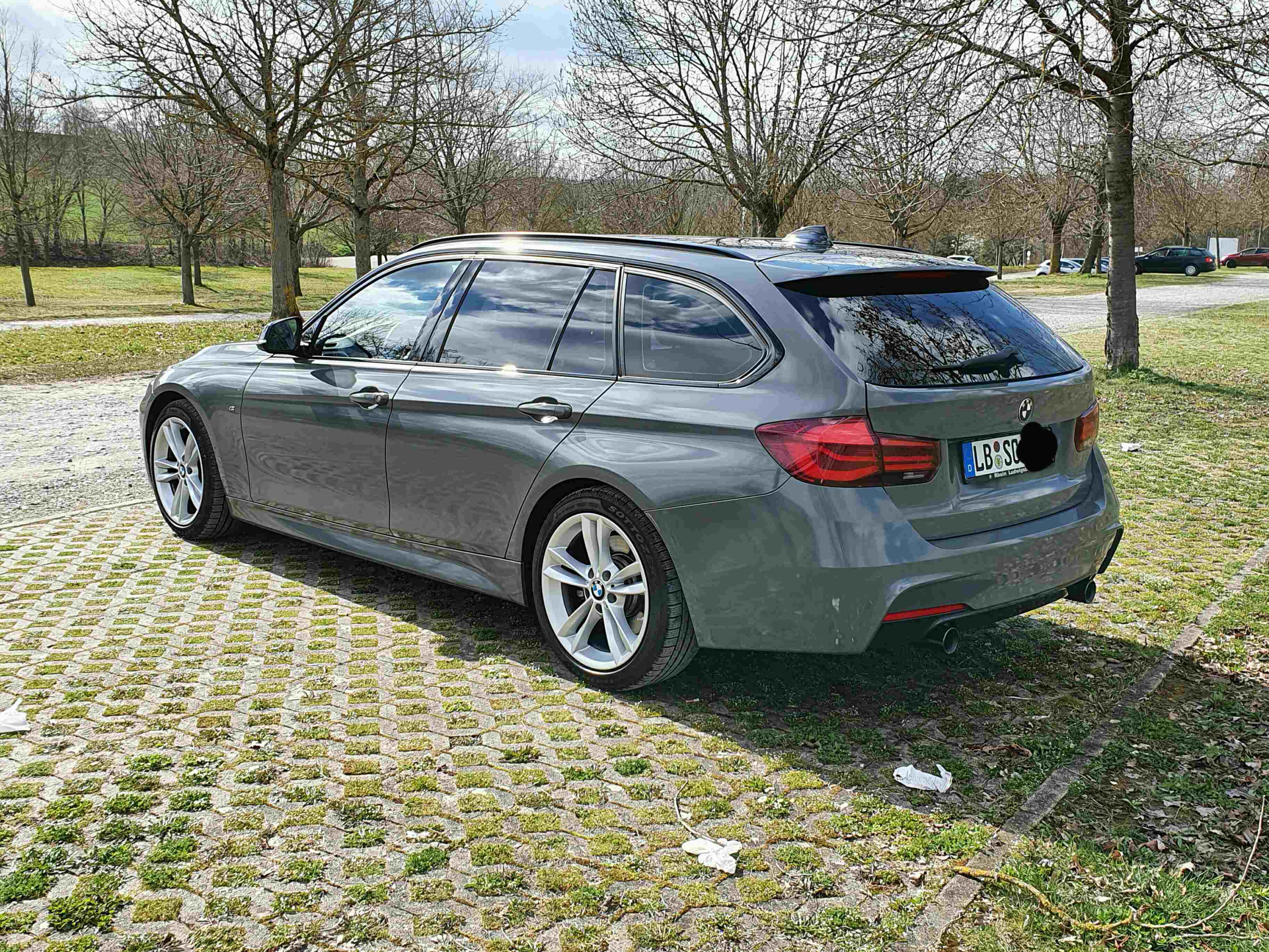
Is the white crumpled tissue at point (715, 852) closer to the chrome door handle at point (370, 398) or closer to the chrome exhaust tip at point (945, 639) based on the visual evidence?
the chrome exhaust tip at point (945, 639)

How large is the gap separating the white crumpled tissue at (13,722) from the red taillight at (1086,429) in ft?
13.3

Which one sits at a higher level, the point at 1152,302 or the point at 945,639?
the point at 1152,302

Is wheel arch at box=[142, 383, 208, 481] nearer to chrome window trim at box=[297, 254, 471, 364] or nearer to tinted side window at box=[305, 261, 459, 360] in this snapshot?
chrome window trim at box=[297, 254, 471, 364]

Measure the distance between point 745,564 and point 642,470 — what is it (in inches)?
20.6

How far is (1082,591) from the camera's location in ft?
14.2

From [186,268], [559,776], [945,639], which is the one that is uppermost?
[186,268]

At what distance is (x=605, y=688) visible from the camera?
4328 mm

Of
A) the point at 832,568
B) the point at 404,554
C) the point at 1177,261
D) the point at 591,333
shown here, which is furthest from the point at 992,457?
the point at 1177,261

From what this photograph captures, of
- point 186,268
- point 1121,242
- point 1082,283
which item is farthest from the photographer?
point 1082,283

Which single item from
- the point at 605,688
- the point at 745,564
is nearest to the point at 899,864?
the point at 745,564

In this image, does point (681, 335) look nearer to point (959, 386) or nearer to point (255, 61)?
point (959, 386)

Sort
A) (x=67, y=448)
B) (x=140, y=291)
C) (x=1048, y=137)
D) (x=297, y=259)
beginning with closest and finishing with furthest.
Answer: (x=67, y=448)
(x=1048, y=137)
(x=140, y=291)
(x=297, y=259)

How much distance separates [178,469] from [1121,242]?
12.1 metres

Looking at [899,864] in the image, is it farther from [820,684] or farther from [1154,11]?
[1154,11]
